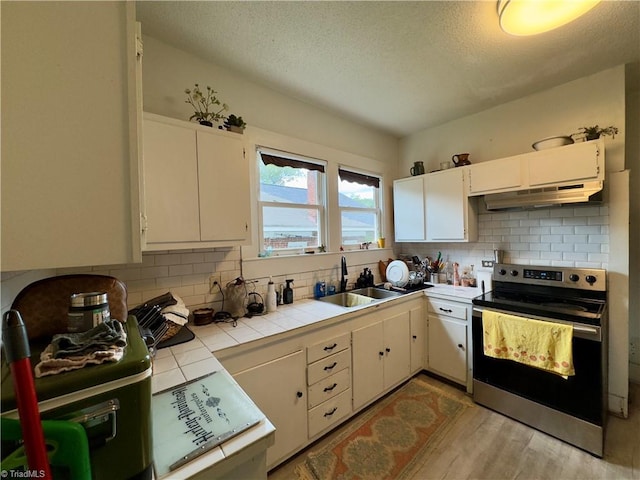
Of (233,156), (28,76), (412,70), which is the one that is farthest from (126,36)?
(412,70)

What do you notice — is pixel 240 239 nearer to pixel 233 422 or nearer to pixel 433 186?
pixel 233 422

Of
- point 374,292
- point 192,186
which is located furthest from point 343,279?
→ point 192,186

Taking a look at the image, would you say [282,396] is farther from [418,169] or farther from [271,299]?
[418,169]

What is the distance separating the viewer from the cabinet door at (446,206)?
268 centimetres

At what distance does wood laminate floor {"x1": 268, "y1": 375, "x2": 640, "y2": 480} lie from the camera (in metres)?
1.59

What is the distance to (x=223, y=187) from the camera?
1.74 meters

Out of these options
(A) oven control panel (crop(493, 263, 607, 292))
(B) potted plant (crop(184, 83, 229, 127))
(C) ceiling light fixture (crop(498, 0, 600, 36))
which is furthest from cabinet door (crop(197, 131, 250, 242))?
(A) oven control panel (crop(493, 263, 607, 292))

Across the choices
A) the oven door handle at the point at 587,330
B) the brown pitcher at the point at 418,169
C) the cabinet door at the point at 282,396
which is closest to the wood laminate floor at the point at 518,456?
the cabinet door at the point at 282,396

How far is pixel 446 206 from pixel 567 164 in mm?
976

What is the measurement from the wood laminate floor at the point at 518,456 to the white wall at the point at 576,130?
19.4 inches

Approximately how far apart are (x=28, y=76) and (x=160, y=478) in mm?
1041

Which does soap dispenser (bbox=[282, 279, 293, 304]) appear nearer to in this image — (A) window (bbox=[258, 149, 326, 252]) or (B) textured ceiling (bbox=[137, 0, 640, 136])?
(A) window (bbox=[258, 149, 326, 252])

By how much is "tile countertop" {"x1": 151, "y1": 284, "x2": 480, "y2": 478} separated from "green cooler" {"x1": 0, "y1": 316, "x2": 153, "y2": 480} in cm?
15

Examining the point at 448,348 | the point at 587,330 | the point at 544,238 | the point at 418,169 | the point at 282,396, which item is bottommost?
the point at 448,348
